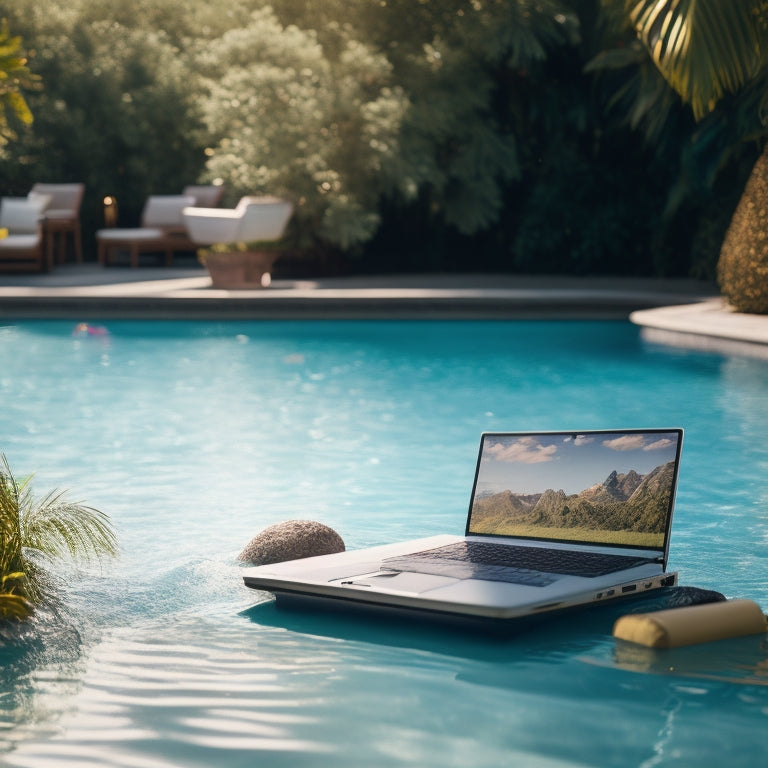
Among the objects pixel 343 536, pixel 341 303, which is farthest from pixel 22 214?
pixel 343 536

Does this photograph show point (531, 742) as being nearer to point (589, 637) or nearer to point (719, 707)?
point (719, 707)

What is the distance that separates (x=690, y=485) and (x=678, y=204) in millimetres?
10230

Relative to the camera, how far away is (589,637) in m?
3.89

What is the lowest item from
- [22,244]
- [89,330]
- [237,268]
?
[89,330]

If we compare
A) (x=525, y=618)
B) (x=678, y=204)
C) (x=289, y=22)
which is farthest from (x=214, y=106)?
(x=525, y=618)

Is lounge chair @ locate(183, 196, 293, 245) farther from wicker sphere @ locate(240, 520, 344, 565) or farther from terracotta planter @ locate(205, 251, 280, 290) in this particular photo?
wicker sphere @ locate(240, 520, 344, 565)

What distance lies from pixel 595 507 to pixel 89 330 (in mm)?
10699

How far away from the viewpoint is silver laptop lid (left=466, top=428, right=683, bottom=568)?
13.7 feet

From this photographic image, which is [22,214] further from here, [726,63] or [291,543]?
[291,543]

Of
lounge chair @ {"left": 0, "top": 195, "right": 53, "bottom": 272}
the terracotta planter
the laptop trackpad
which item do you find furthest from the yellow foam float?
lounge chair @ {"left": 0, "top": 195, "right": 53, "bottom": 272}

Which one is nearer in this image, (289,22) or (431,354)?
(431,354)

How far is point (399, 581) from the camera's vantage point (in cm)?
399

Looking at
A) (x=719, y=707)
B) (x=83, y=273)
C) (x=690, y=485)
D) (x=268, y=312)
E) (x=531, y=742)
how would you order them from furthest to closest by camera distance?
(x=83, y=273), (x=268, y=312), (x=690, y=485), (x=719, y=707), (x=531, y=742)

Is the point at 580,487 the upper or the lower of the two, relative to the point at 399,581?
upper
